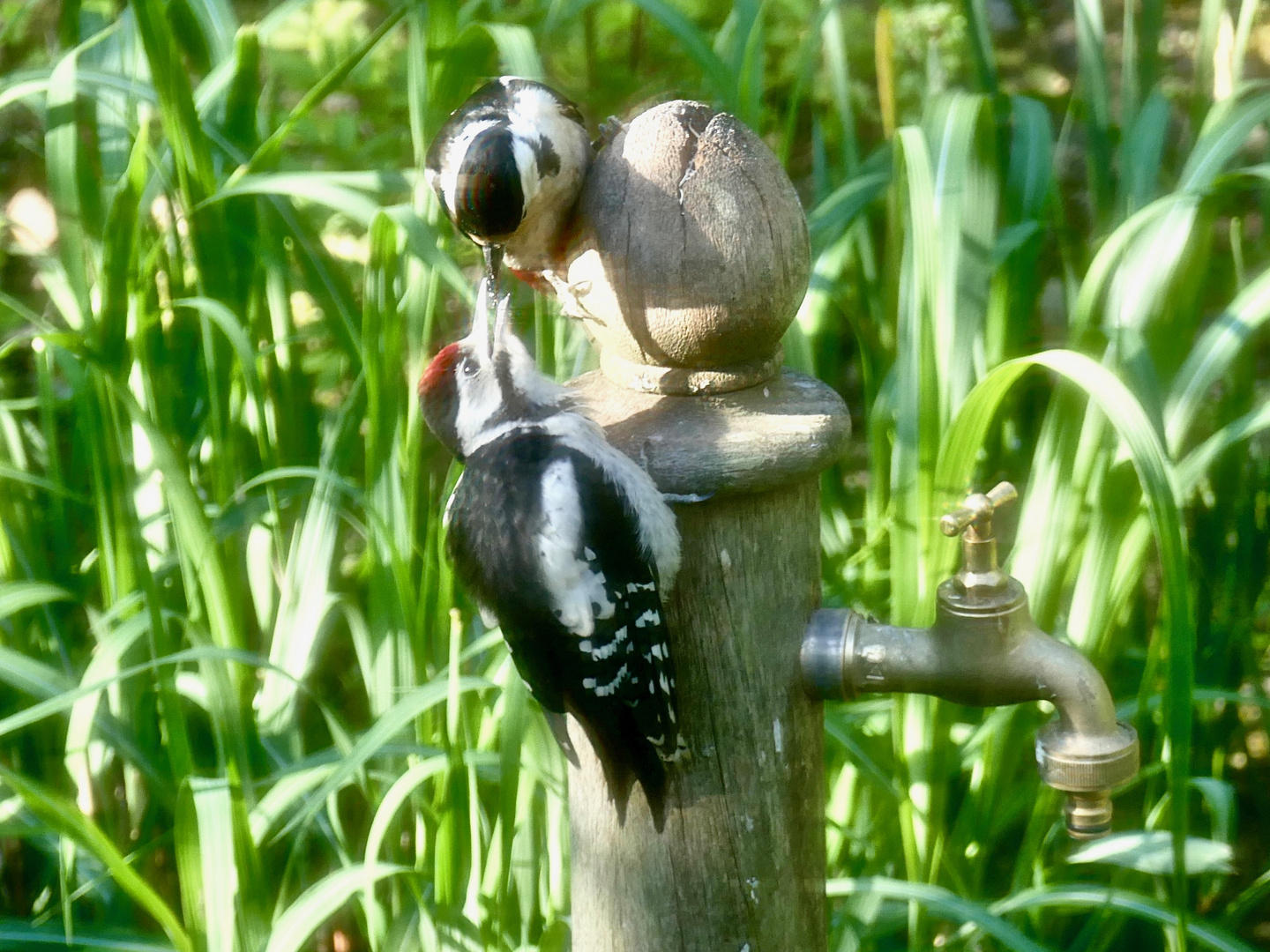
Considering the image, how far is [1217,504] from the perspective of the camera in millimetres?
1555

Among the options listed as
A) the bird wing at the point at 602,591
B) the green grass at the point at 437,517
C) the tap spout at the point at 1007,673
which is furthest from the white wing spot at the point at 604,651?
the green grass at the point at 437,517

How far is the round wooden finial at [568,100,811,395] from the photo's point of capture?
2.56ft

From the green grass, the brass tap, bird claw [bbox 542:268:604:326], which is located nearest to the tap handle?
the brass tap

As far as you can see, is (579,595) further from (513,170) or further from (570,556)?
(513,170)

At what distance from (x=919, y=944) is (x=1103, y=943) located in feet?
0.65

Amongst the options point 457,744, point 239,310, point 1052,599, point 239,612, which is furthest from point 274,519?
point 1052,599

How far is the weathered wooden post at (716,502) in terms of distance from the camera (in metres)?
0.79

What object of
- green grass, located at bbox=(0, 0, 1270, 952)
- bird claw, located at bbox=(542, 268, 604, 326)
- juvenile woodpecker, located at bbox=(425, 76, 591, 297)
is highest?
juvenile woodpecker, located at bbox=(425, 76, 591, 297)

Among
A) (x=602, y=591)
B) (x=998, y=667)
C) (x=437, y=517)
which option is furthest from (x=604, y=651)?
(x=437, y=517)

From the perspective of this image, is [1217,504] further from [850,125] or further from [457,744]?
[457,744]

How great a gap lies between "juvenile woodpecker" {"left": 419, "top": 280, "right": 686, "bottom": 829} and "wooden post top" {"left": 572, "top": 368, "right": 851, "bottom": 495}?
21mm

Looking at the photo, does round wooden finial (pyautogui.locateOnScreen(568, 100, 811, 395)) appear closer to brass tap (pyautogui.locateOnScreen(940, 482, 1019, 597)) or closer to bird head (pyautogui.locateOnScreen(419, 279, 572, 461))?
bird head (pyautogui.locateOnScreen(419, 279, 572, 461))

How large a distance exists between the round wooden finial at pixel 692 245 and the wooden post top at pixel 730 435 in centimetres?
2

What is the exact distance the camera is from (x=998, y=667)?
83cm
